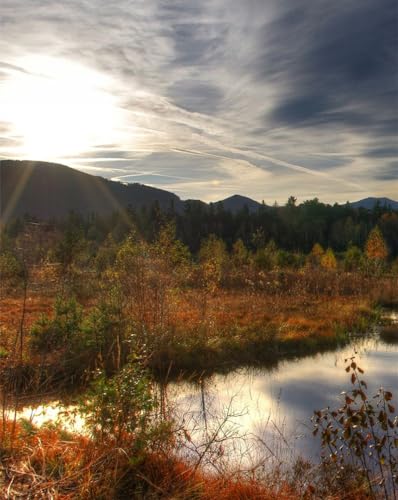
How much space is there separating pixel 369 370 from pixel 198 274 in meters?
13.2

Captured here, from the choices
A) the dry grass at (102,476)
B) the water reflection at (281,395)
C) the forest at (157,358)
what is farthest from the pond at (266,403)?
the dry grass at (102,476)

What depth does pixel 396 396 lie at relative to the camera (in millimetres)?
9023

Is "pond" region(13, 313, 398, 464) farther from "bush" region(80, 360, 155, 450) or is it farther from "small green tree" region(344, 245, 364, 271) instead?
"small green tree" region(344, 245, 364, 271)

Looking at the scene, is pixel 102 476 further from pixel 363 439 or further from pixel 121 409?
pixel 363 439

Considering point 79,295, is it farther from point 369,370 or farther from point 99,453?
point 99,453

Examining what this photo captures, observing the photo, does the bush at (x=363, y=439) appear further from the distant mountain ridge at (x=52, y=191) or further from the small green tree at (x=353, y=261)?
the distant mountain ridge at (x=52, y=191)

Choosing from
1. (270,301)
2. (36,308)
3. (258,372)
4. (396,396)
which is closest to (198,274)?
(270,301)

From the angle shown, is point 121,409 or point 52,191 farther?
point 52,191

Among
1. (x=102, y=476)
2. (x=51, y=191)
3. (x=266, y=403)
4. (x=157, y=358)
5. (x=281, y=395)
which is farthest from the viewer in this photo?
(x=51, y=191)

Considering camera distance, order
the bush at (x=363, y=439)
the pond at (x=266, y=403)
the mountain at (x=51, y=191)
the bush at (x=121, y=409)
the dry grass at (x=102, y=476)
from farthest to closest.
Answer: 1. the mountain at (x=51, y=191)
2. the pond at (x=266, y=403)
3. the bush at (x=121, y=409)
4. the dry grass at (x=102, y=476)
5. the bush at (x=363, y=439)

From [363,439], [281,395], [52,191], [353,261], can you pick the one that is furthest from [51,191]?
[363,439]

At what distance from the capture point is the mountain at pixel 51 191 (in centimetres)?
15700

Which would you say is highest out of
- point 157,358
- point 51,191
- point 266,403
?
point 51,191

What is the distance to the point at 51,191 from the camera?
6467 inches
